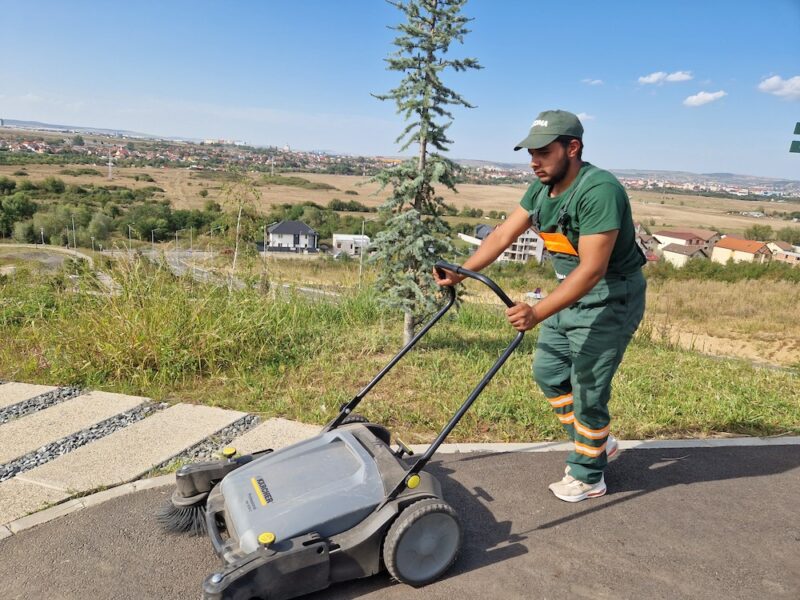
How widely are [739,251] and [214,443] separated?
38890 mm

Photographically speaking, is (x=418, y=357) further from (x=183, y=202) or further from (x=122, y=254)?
(x=183, y=202)

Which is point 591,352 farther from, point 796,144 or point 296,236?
point 296,236

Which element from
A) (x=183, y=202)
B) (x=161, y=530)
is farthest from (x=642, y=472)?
(x=183, y=202)

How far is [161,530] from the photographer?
282cm

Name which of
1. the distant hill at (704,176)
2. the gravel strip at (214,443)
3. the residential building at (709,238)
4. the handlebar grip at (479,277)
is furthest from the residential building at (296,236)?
the distant hill at (704,176)

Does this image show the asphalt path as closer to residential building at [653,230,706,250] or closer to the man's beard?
the man's beard

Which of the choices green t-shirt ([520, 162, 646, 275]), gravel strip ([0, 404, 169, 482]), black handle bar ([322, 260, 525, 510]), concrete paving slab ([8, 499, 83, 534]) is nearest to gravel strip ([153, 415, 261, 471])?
concrete paving slab ([8, 499, 83, 534])

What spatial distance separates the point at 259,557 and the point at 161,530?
0.95 m

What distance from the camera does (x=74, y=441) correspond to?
3.73 m

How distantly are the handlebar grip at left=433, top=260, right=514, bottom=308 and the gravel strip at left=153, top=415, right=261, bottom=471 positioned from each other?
69.0 inches

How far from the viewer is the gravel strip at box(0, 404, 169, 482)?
133 inches

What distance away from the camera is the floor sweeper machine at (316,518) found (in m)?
2.20

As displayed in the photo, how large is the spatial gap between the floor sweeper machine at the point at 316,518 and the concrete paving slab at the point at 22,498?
807 mm

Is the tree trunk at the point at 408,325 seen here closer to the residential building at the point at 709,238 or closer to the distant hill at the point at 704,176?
the residential building at the point at 709,238
